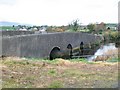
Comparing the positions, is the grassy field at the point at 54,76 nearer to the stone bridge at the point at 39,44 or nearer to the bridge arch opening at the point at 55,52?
the stone bridge at the point at 39,44

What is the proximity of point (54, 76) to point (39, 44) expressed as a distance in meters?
15.7

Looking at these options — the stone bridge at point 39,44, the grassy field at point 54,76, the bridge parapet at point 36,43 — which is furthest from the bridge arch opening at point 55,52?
the grassy field at point 54,76

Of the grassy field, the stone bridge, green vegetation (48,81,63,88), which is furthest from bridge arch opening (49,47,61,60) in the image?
green vegetation (48,81,63,88)

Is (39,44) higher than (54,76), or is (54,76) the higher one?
(54,76)

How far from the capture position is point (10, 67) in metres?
9.19

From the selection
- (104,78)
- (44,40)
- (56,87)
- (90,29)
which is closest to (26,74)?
(56,87)

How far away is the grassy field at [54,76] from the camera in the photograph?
7151mm

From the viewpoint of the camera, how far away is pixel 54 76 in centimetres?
816

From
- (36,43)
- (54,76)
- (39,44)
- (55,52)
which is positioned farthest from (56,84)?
(55,52)

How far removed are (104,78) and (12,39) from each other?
10.1 m

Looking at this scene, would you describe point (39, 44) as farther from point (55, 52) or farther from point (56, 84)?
point (56, 84)

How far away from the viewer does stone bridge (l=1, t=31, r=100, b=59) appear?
1708 centimetres

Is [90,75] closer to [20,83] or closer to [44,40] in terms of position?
[20,83]

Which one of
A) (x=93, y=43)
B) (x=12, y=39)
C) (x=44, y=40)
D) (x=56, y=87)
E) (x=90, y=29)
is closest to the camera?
(x=56, y=87)
